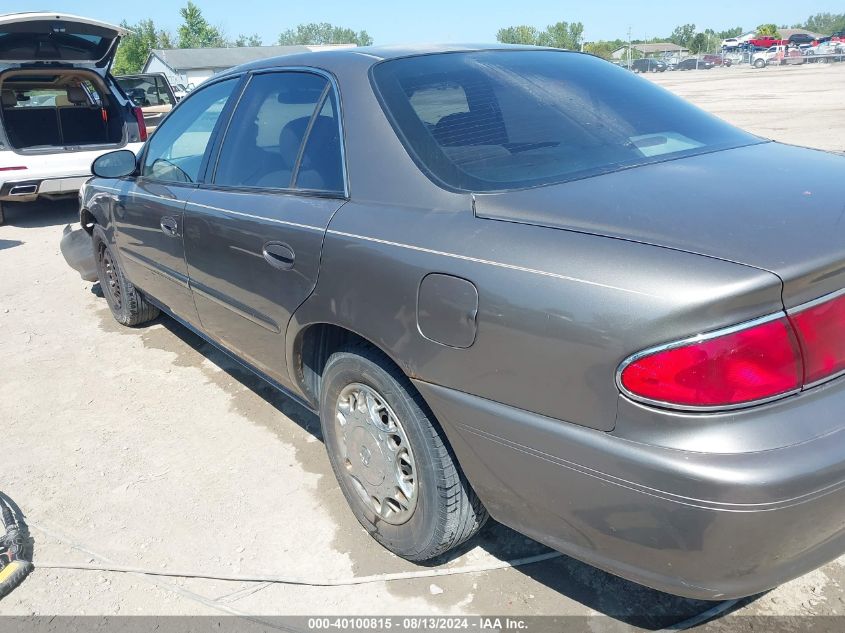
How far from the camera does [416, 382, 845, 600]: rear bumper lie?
58.7 inches

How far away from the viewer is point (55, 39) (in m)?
7.71

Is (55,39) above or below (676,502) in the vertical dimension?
above

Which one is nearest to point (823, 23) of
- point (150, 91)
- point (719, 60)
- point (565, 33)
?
point (565, 33)

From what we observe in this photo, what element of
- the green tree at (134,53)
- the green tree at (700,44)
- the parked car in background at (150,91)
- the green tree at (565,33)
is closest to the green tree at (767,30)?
the green tree at (700,44)

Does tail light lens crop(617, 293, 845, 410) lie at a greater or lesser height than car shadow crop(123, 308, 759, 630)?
greater

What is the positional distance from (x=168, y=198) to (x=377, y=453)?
182cm

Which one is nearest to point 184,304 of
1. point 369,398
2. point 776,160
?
point 369,398

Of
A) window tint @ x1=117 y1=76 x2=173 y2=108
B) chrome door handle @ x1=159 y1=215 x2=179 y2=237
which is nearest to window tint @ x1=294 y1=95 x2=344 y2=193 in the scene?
chrome door handle @ x1=159 y1=215 x2=179 y2=237

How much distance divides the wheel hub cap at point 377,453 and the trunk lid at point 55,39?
265 inches

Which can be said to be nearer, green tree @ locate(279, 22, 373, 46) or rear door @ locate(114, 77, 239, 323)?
rear door @ locate(114, 77, 239, 323)

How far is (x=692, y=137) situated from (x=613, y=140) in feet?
1.23

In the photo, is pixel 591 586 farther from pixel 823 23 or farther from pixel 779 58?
pixel 823 23

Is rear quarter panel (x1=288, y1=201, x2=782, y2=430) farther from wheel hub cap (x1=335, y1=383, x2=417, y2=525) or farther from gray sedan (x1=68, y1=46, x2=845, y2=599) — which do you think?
wheel hub cap (x1=335, y1=383, x2=417, y2=525)

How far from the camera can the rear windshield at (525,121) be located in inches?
85.2
